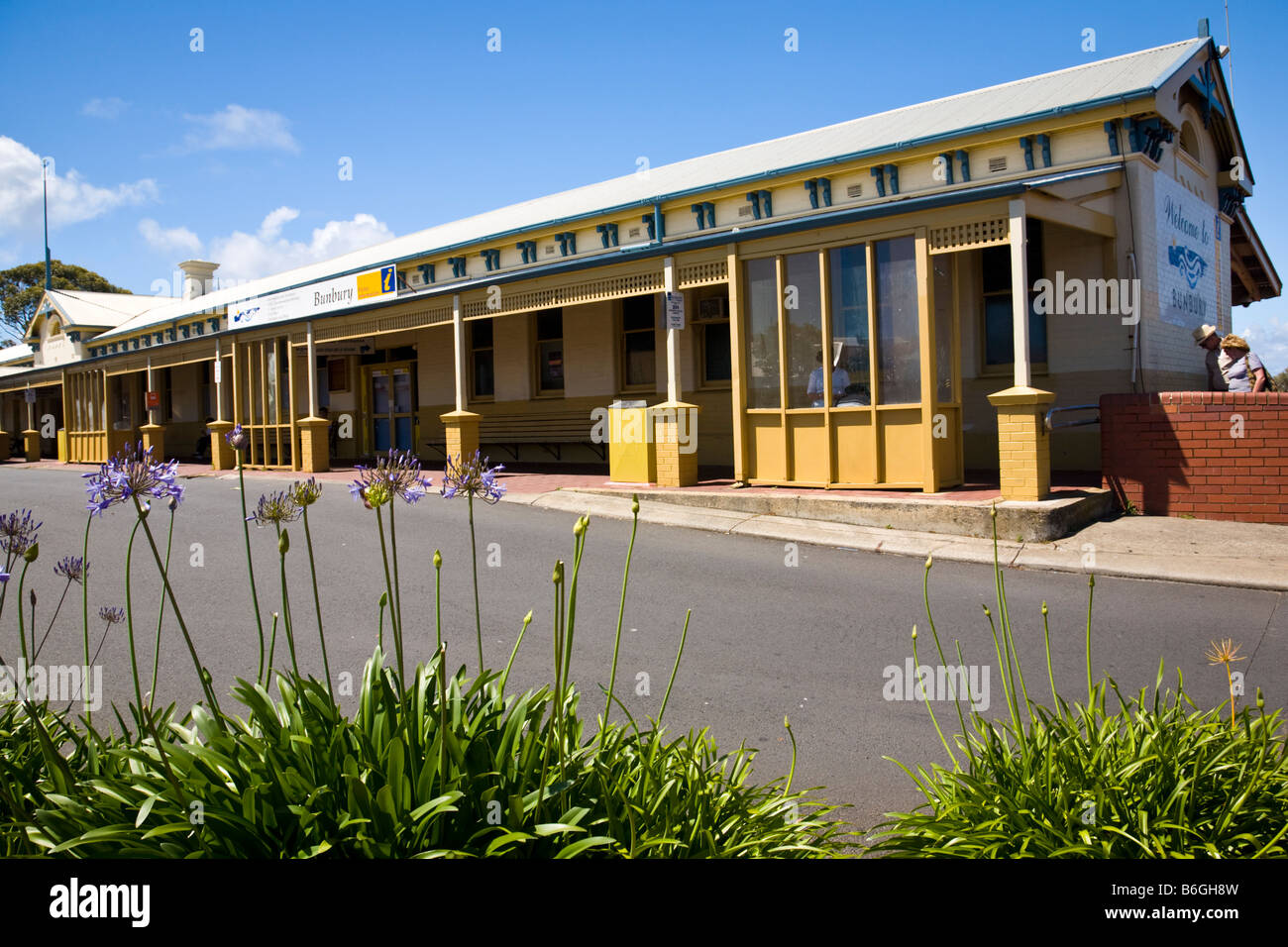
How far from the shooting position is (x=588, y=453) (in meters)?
19.4

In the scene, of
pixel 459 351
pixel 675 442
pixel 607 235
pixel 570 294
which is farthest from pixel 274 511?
pixel 607 235

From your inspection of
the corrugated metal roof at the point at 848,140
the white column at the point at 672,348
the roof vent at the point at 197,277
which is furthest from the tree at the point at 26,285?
the white column at the point at 672,348

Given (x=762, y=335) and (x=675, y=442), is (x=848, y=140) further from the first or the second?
(x=675, y=442)

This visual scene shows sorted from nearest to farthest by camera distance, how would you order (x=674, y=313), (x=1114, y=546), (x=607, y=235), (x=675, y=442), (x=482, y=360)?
1. (x=1114, y=546)
2. (x=674, y=313)
3. (x=675, y=442)
4. (x=607, y=235)
5. (x=482, y=360)

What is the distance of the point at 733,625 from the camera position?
7.10 m

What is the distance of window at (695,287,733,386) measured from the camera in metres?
16.8

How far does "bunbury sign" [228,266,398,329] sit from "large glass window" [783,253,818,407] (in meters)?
10.6

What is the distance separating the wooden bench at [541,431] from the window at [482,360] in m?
0.70

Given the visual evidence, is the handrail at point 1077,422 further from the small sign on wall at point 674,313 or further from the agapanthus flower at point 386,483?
the agapanthus flower at point 386,483

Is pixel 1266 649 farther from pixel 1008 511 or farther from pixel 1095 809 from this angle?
pixel 1095 809

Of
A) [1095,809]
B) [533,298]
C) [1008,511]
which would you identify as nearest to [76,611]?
[1095,809]

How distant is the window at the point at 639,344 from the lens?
18234 millimetres

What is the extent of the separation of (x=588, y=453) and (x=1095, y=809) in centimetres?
1671

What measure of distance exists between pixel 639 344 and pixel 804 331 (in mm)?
6591
